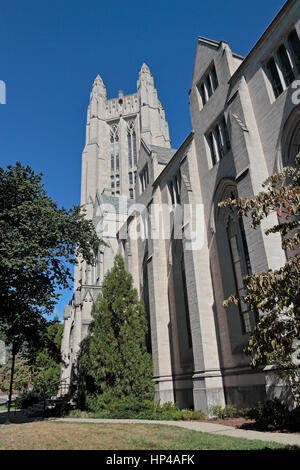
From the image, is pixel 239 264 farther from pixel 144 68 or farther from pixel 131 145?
pixel 144 68

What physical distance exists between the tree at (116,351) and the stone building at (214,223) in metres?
0.98

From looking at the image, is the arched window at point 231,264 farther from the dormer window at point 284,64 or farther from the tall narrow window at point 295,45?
the tall narrow window at point 295,45

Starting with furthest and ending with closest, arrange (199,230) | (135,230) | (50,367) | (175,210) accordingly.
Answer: (50,367), (135,230), (175,210), (199,230)

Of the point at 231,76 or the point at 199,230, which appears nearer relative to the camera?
the point at 231,76

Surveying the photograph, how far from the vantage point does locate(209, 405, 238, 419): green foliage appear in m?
12.5

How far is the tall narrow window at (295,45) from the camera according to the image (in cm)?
1234

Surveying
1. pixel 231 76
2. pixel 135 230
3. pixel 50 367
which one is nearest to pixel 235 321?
pixel 231 76

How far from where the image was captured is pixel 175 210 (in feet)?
65.8

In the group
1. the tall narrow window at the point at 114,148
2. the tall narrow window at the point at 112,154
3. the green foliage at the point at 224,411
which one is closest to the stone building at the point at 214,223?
the green foliage at the point at 224,411

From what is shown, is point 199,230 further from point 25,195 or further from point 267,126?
point 25,195

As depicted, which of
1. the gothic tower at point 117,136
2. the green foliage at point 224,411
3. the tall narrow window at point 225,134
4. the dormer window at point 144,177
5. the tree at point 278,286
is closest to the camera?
the tree at point 278,286

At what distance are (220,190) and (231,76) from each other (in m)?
5.43

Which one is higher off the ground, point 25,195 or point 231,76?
point 231,76
